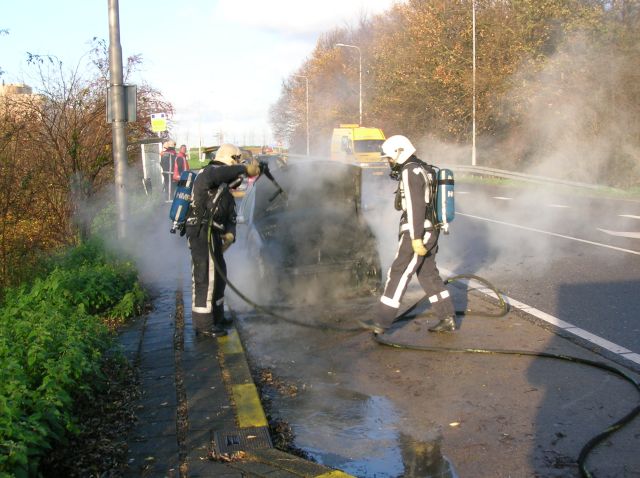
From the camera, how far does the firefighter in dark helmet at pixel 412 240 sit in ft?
21.6

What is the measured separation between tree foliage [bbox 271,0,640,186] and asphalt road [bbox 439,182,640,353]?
8.53 ft

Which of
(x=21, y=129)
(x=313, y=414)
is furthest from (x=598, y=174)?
(x=313, y=414)

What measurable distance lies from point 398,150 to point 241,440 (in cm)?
330

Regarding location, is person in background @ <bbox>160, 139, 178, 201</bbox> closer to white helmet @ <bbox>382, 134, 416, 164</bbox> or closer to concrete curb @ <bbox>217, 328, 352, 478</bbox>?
concrete curb @ <bbox>217, 328, 352, 478</bbox>

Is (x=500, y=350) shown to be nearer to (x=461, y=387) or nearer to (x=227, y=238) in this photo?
(x=461, y=387)

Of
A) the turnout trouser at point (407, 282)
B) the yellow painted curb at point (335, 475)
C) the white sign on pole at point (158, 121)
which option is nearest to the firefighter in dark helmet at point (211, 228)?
the turnout trouser at point (407, 282)

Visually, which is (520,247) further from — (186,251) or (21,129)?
(21,129)

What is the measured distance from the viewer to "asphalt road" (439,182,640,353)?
7.41 meters

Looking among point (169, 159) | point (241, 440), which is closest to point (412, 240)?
point (241, 440)

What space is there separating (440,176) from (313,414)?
107 inches

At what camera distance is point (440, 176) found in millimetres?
6742

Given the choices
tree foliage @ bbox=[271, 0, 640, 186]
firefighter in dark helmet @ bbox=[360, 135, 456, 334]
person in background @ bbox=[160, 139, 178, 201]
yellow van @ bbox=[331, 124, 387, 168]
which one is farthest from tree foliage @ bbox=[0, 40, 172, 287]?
yellow van @ bbox=[331, 124, 387, 168]

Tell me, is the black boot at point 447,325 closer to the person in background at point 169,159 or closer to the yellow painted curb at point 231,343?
the yellow painted curb at point 231,343

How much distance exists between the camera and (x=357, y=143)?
31.2m
